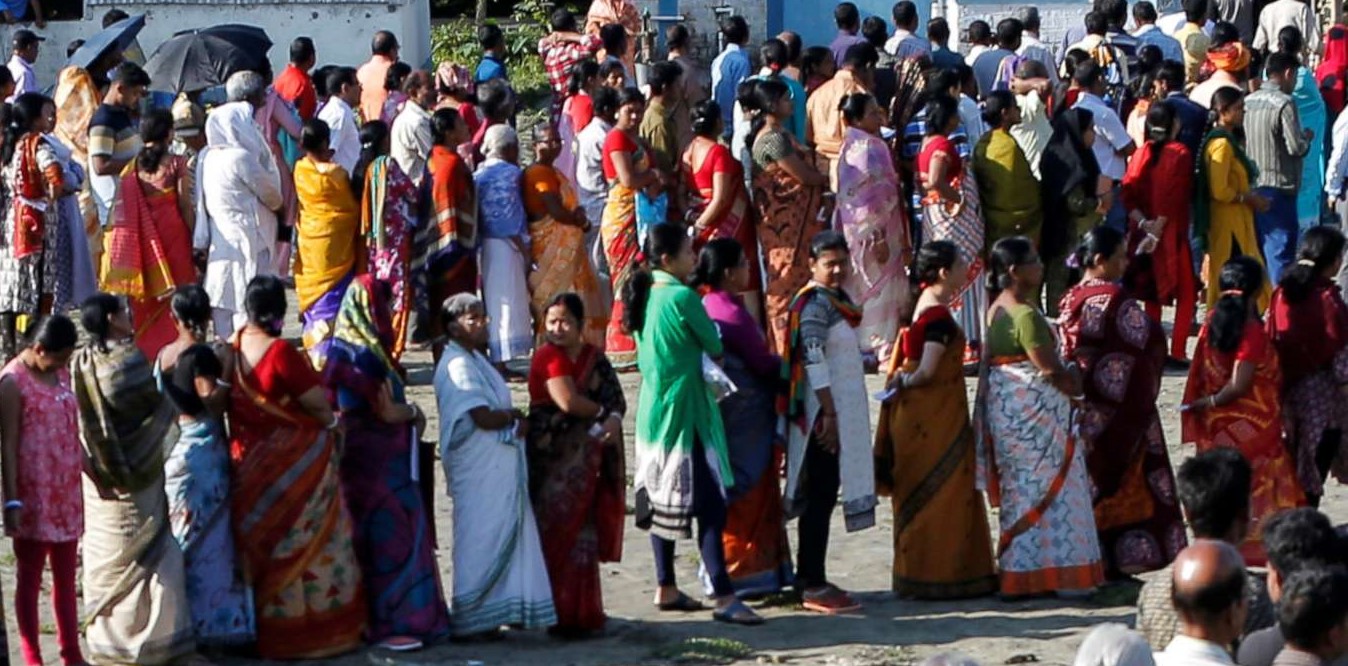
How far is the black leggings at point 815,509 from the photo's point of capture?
372 inches

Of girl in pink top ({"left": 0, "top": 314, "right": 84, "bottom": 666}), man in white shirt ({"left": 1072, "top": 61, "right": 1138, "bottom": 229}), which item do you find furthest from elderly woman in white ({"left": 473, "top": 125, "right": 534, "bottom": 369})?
girl in pink top ({"left": 0, "top": 314, "right": 84, "bottom": 666})

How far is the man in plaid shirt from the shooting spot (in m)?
17.0

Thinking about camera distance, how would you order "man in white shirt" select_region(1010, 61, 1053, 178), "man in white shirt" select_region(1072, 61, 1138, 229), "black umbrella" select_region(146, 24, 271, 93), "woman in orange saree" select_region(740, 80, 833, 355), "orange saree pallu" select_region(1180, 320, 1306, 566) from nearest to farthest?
"orange saree pallu" select_region(1180, 320, 1306, 566)
"woman in orange saree" select_region(740, 80, 833, 355)
"man in white shirt" select_region(1072, 61, 1138, 229)
"man in white shirt" select_region(1010, 61, 1053, 178)
"black umbrella" select_region(146, 24, 271, 93)

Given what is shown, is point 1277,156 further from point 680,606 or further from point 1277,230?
point 680,606

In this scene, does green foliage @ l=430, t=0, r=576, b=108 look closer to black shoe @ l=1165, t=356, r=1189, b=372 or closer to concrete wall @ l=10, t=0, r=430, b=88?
concrete wall @ l=10, t=0, r=430, b=88

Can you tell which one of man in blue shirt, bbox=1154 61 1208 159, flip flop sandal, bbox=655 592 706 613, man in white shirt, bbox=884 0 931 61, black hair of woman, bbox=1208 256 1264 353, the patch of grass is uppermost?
man in white shirt, bbox=884 0 931 61

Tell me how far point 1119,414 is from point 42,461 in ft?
12.5

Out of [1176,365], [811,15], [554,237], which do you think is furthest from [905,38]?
[554,237]

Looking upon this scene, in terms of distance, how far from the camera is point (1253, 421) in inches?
393

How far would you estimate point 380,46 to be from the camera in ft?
56.1

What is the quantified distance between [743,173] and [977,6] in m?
9.47

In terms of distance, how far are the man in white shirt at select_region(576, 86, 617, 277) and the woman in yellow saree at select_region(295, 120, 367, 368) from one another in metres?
1.43

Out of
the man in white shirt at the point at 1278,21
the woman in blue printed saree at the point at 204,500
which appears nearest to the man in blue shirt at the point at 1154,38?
the man in white shirt at the point at 1278,21

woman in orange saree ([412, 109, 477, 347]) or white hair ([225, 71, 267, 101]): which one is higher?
white hair ([225, 71, 267, 101])
